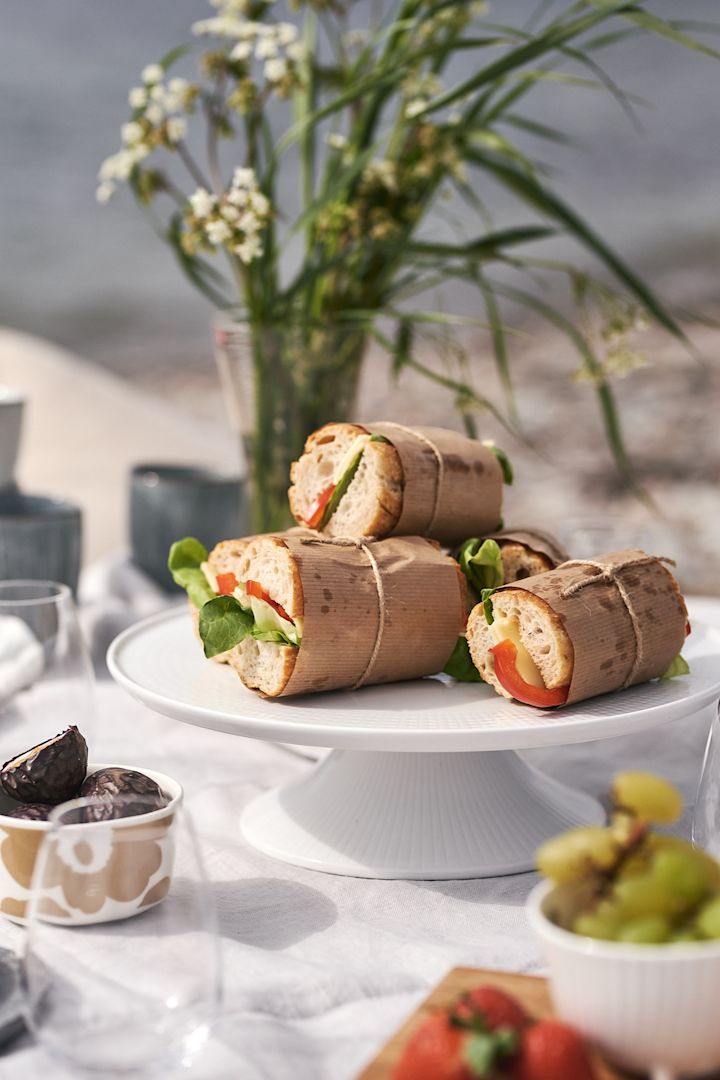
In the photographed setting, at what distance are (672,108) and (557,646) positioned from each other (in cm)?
406

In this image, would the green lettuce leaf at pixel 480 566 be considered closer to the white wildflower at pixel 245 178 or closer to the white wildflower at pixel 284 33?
the white wildflower at pixel 245 178

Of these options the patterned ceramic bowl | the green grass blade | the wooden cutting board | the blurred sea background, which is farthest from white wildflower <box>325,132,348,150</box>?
the blurred sea background

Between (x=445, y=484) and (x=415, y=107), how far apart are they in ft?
2.05

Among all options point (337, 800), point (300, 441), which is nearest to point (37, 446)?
point (300, 441)

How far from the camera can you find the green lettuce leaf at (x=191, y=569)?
1236mm

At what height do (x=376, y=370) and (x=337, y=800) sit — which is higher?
(x=376, y=370)

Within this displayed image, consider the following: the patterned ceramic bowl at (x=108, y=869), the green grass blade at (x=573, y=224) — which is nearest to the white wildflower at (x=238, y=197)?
the green grass blade at (x=573, y=224)

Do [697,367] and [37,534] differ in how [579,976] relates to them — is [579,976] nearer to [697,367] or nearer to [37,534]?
[37,534]

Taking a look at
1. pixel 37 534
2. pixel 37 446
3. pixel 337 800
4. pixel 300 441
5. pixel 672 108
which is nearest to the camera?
pixel 337 800

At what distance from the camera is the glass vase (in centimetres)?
158

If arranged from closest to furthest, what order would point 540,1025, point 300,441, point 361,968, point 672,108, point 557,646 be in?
point 540,1025 < point 361,968 < point 557,646 < point 300,441 < point 672,108

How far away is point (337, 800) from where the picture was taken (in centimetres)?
119

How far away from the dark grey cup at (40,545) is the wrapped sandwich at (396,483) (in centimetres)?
59

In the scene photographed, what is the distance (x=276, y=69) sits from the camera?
159 centimetres
